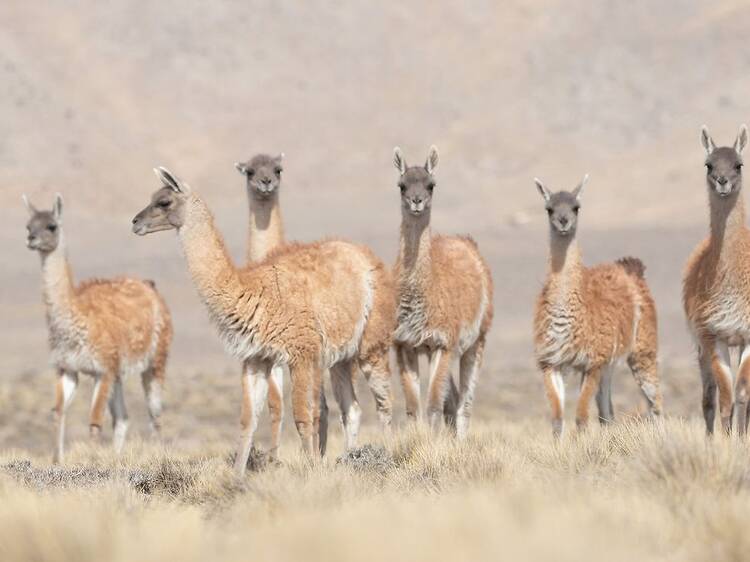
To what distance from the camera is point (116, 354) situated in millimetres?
14680

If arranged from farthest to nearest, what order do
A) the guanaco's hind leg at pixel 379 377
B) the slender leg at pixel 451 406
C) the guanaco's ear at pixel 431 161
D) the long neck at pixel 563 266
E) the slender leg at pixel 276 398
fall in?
the slender leg at pixel 451 406 → the guanaco's ear at pixel 431 161 → the long neck at pixel 563 266 → the guanaco's hind leg at pixel 379 377 → the slender leg at pixel 276 398

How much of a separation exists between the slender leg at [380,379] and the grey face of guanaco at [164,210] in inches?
90.0

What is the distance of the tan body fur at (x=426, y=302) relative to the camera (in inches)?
464

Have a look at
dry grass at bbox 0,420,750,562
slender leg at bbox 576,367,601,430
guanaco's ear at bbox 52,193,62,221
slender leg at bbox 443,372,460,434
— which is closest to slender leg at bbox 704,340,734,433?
slender leg at bbox 576,367,601,430

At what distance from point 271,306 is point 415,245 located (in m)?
2.33

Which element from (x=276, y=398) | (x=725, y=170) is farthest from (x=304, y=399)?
(x=725, y=170)

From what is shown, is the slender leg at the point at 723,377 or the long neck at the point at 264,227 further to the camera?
the long neck at the point at 264,227

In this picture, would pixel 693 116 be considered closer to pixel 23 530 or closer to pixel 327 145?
pixel 327 145

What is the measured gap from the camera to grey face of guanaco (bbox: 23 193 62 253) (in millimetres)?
13984

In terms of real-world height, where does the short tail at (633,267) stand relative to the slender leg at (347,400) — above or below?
above

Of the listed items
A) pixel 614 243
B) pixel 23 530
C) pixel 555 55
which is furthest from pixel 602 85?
pixel 23 530

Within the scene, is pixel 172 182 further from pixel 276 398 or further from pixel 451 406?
pixel 451 406

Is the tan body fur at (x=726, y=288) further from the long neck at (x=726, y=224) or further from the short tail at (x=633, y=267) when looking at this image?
the short tail at (x=633, y=267)

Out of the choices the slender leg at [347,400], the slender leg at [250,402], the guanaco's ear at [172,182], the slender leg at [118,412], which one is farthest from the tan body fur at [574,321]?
the slender leg at [118,412]
